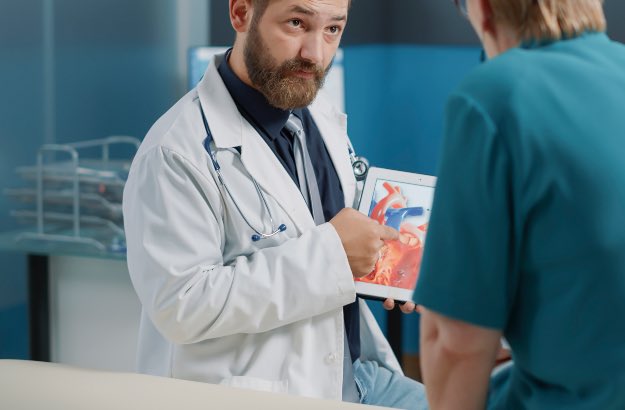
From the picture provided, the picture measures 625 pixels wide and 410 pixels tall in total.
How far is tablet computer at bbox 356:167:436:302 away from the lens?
1817 millimetres

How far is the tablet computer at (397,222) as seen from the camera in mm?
1817

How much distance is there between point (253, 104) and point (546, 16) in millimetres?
876

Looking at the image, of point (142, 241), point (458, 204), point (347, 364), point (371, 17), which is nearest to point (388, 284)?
point (347, 364)

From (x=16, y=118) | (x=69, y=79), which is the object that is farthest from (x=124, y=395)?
(x=69, y=79)

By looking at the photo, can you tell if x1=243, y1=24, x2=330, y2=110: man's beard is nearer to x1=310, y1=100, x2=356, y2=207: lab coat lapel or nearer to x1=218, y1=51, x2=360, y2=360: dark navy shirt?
x1=218, y1=51, x2=360, y2=360: dark navy shirt

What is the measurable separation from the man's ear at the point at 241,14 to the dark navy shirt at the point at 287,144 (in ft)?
0.22

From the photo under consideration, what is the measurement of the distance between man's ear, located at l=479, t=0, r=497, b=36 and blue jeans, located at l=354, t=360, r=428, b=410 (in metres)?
0.93

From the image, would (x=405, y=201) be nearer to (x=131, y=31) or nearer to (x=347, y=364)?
(x=347, y=364)

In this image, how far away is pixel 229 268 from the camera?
1632 millimetres

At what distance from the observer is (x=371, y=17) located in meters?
4.21

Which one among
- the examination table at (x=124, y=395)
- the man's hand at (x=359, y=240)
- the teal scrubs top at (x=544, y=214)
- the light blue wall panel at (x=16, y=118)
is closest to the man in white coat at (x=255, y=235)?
the man's hand at (x=359, y=240)

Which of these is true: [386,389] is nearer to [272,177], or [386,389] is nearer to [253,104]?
[272,177]

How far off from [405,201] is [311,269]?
32cm

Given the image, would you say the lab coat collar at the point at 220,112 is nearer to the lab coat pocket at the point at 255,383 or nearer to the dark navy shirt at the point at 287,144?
the dark navy shirt at the point at 287,144
